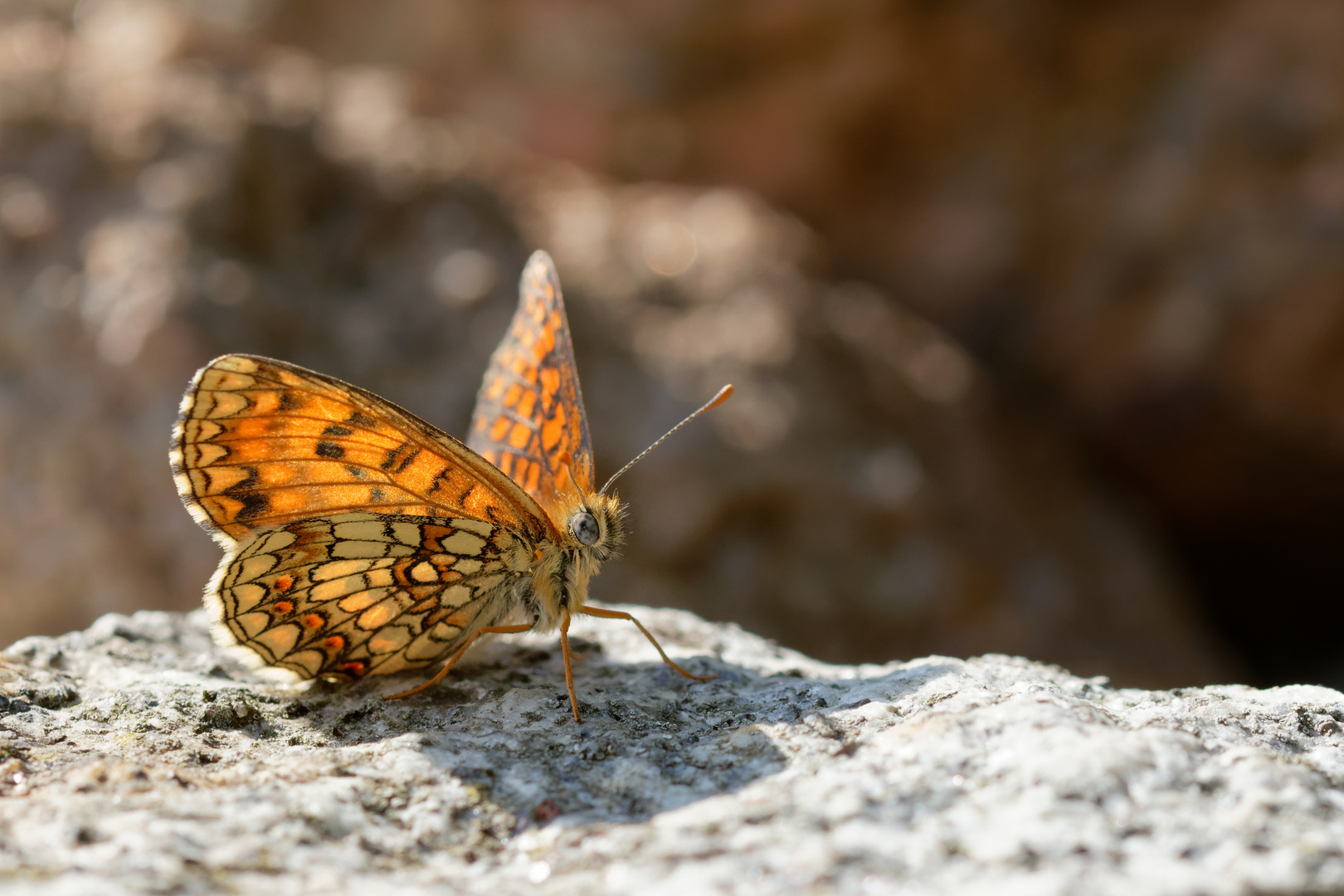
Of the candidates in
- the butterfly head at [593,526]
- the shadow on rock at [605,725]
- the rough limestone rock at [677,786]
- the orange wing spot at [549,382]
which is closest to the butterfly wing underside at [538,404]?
the orange wing spot at [549,382]

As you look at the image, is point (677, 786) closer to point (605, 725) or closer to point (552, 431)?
point (605, 725)

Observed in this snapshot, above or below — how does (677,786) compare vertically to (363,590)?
below

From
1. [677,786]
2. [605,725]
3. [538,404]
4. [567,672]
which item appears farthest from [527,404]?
[677,786]

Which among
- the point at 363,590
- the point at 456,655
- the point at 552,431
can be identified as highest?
the point at 552,431

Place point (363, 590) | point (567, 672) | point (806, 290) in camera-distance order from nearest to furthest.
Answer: point (567, 672) → point (363, 590) → point (806, 290)

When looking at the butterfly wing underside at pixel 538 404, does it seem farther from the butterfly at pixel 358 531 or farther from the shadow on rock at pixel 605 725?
the shadow on rock at pixel 605 725

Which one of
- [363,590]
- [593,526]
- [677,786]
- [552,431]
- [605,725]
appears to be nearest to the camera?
[677,786]

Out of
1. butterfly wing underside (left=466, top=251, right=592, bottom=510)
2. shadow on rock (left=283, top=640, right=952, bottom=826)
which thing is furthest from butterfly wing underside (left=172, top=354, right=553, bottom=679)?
butterfly wing underside (left=466, top=251, right=592, bottom=510)
